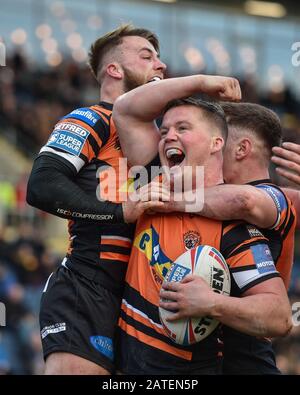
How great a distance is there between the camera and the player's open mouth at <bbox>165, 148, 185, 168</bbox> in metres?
4.59

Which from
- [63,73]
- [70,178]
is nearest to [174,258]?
[70,178]

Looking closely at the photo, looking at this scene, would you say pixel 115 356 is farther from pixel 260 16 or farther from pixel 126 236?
pixel 260 16

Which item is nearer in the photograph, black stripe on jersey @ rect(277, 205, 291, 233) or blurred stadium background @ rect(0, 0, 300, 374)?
black stripe on jersey @ rect(277, 205, 291, 233)

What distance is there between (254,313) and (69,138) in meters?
1.49

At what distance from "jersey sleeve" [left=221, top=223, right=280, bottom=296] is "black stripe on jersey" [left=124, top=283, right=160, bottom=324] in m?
0.44

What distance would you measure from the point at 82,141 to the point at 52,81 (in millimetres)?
15882

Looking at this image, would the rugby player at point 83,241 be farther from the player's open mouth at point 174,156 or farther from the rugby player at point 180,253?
the player's open mouth at point 174,156

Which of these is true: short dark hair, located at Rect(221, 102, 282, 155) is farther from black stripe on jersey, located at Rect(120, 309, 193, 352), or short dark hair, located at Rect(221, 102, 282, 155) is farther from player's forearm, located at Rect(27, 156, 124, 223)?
black stripe on jersey, located at Rect(120, 309, 193, 352)

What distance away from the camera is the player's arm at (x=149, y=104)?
14.6 ft

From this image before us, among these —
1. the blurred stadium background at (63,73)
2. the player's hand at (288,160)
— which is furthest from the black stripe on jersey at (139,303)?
the blurred stadium background at (63,73)

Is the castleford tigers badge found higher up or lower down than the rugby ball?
higher up

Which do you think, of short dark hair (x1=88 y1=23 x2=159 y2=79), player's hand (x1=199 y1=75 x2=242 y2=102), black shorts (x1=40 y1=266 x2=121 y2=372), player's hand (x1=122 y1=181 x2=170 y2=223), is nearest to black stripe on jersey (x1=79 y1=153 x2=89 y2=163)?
player's hand (x1=122 y1=181 x2=170 y2=223)

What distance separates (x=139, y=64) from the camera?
541 cm

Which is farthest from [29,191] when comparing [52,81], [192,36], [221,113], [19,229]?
[192,36]
